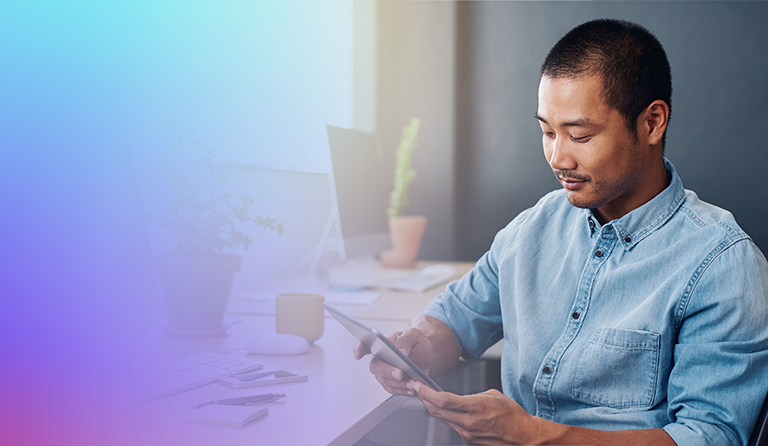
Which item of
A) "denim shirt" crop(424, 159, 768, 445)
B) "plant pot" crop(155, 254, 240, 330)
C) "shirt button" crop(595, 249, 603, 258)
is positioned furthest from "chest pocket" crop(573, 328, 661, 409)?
"plant pot" crop(155, 254, 240, 330)

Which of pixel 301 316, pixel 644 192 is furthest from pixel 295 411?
pixel 644 192

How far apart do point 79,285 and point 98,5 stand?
1.92ft

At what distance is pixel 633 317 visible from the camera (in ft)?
3.09

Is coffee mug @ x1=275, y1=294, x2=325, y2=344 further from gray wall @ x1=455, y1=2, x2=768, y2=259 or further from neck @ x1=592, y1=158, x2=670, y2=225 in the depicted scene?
gray wall @ x1=455, y1=2, x2=768, y2=259

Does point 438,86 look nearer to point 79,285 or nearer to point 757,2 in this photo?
point 757,2

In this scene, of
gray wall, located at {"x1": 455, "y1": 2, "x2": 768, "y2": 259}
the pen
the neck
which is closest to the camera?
the pen

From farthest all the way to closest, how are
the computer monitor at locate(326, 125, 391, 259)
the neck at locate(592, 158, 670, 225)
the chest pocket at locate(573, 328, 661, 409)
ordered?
the computer monitor at locate(326, 125, 391, 259), the neck at locate(592, 158, 670, 225), the chest pocket at locate(573, 328, 661, 409)

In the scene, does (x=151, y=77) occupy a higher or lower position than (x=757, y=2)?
lower

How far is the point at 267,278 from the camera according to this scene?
202cm

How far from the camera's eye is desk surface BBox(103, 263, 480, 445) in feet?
2.35

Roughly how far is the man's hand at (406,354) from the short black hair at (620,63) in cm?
52

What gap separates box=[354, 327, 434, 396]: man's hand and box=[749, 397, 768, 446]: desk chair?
1.56 ft

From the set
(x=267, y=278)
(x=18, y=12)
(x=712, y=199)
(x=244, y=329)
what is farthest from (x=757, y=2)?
(x=18, y=12)
